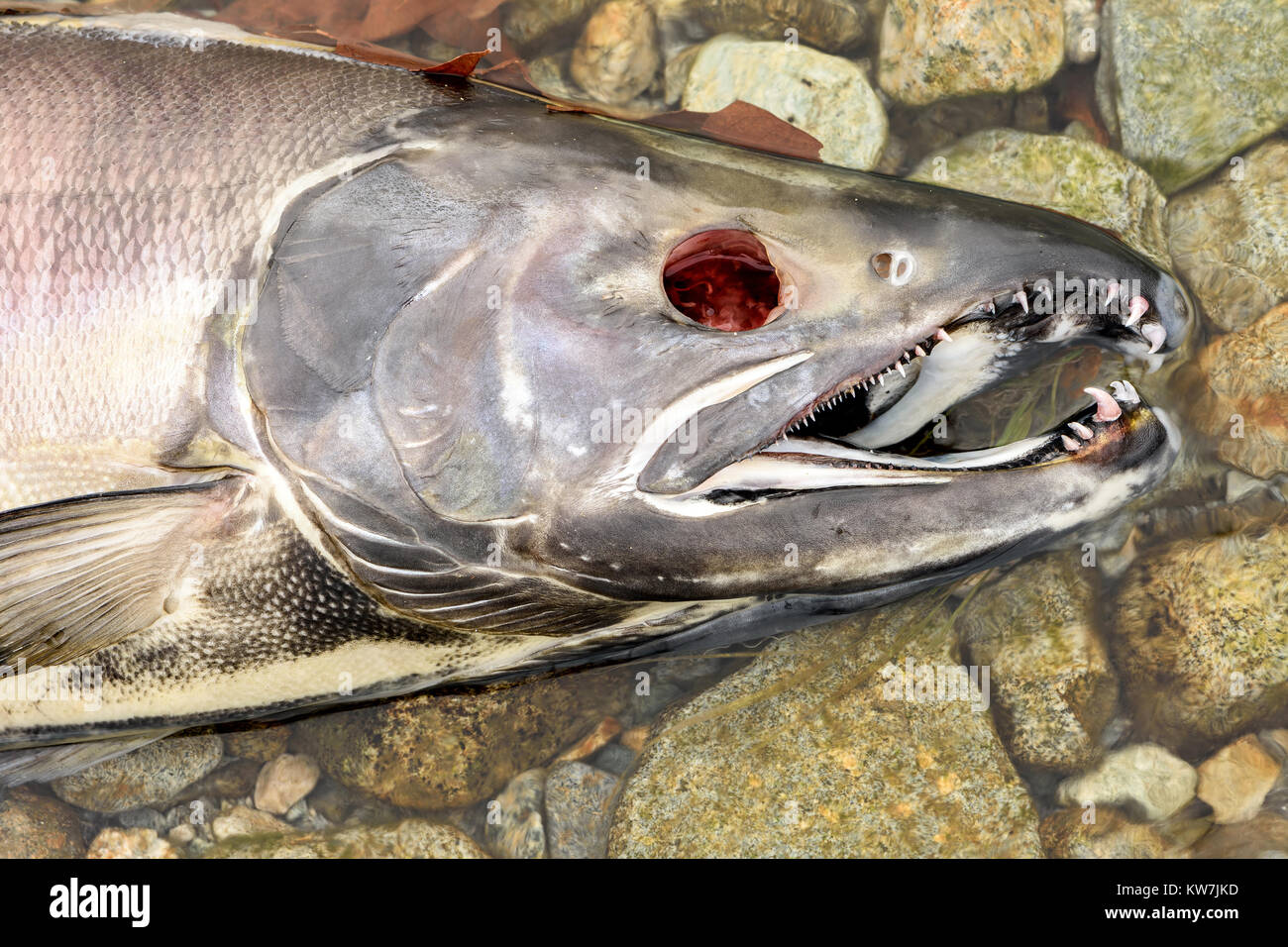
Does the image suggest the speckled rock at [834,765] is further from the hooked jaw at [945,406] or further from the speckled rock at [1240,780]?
the hooked jaw at [945,406]

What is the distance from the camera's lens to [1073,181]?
408cm

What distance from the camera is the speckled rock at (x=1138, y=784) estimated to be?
392cm

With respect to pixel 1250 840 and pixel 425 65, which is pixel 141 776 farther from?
pixel 1250 840

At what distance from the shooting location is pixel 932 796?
12.6ft

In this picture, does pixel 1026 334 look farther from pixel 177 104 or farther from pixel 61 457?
pixel 61 457

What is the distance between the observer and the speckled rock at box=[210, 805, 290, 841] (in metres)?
4.24

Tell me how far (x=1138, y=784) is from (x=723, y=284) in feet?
8.88

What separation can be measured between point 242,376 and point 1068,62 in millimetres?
3633

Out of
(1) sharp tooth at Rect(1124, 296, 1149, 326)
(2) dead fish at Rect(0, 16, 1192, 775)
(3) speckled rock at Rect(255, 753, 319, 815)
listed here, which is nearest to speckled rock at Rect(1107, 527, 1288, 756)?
(2) dead fish at Rect(0, 16, 1192, 775)

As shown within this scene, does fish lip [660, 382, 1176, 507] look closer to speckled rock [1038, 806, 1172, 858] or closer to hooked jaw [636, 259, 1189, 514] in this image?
hooked jaw [636, 259, 1189, 514]

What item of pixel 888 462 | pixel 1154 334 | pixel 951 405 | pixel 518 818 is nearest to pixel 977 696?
pixel 951 405

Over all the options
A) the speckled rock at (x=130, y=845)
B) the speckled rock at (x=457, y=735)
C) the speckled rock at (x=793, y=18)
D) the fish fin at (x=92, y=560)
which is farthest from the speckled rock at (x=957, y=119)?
the speckled rock at (x=130, y=845)

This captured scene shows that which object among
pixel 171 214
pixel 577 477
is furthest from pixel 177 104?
pixel 577 477
